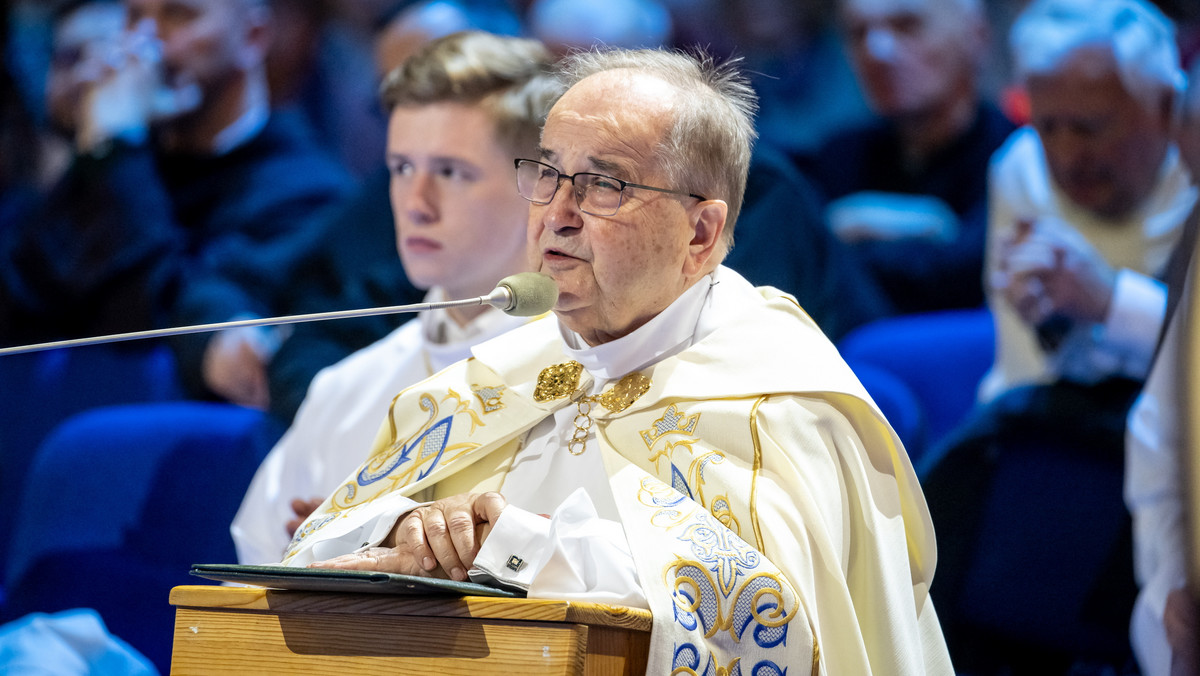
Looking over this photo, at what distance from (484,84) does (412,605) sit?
1651 mm

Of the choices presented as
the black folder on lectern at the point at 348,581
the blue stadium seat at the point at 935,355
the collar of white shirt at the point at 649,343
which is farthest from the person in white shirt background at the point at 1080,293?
the black folder on lectern at the point at 348,581

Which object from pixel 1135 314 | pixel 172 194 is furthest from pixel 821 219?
pixel 172 194

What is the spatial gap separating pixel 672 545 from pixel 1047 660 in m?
2.27

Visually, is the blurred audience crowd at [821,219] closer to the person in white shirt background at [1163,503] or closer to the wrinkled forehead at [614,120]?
the person in white shirt background at [1163,503]

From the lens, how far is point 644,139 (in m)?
1.97

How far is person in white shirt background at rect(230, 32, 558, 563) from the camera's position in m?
2.90

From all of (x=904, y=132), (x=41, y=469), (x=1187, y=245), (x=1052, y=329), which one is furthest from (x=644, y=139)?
(x=41, y=469)

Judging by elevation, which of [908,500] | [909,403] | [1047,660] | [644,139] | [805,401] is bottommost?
[1047,660]

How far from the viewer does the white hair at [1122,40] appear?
375 cm

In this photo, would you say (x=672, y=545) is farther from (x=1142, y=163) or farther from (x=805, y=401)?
(x=1142, y=163)

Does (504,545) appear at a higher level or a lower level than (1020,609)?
higher

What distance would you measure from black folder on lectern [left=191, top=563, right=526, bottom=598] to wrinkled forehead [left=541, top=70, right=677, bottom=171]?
74 cm

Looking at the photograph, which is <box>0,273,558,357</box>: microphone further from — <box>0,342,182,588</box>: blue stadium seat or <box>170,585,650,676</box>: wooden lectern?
<box>0,342,182,588</box>: blue stadium seat

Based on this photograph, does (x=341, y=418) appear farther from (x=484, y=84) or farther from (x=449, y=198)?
(x=484, y=84)
